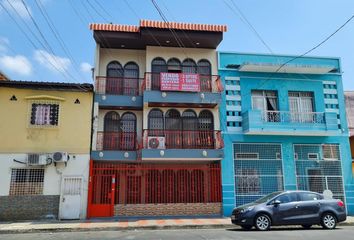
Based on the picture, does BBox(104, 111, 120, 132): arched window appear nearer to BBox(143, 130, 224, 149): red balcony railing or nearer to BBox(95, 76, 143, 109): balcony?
BBox(95, 76, 143, 109): balcony

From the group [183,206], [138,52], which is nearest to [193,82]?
[138,52]

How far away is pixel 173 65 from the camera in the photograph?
19.0m

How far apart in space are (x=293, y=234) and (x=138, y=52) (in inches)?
504

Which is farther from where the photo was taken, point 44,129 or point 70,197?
point 44,129

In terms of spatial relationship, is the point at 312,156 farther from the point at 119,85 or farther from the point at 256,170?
the point at 119,85

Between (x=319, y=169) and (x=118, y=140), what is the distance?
36.9 feet

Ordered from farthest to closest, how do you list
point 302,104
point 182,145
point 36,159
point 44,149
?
point 302,104 < point 182,145 < point 44,149 < point 36,159

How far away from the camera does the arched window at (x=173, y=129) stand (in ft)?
57.3

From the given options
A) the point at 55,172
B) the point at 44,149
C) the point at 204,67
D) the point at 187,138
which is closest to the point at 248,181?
the point at 187,138

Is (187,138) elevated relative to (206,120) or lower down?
lower down

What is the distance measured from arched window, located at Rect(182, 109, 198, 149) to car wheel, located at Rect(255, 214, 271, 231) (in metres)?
6.21

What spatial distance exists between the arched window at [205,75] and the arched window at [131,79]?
3.59 metres

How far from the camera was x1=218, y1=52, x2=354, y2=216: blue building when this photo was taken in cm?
1770

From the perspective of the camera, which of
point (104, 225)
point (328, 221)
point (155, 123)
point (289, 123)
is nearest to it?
point (328, 221)
